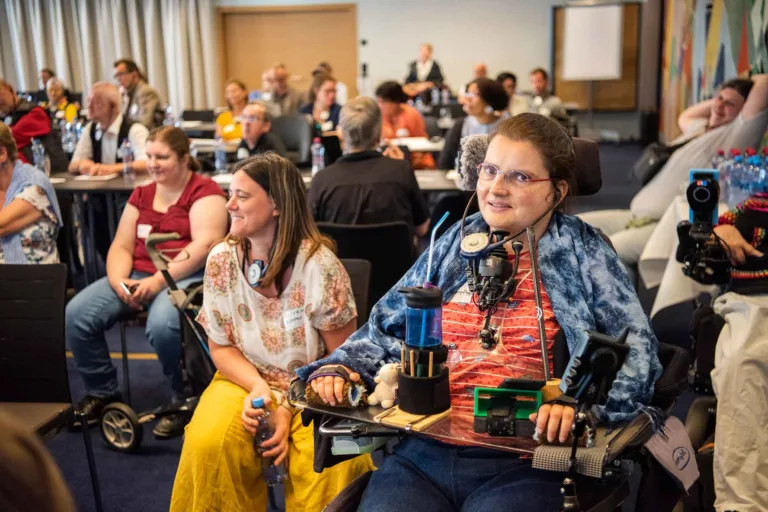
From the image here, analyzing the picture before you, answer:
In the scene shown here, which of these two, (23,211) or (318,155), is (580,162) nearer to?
(23,211)

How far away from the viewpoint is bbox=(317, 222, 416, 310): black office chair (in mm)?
3367

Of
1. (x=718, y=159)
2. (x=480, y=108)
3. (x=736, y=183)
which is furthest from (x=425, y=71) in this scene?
(x=736, y=183)

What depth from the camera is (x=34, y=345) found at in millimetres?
2596

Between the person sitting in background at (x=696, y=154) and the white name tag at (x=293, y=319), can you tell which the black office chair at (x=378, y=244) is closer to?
the white name tag at (x=293, y=319)

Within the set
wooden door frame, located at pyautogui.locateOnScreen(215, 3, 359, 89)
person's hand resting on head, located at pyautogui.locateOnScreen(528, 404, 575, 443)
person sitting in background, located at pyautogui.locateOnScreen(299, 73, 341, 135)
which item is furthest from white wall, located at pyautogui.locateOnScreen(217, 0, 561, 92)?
person's hand resting on head, located at pyautogui.locateOnScreen(528, 404, 575, 443)

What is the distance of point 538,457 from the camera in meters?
1.54

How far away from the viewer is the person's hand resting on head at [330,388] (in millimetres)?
1793

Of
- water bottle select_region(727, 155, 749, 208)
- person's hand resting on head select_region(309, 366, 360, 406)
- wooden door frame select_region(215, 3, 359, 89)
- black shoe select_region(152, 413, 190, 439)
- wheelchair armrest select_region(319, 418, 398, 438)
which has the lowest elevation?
black shoe select_region(152, 413, 190, 439)

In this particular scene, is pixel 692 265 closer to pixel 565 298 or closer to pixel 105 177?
pixel 565 298

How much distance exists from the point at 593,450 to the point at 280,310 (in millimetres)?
1110

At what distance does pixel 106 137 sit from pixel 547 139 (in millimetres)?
4225

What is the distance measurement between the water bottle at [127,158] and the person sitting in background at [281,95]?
14.6ft

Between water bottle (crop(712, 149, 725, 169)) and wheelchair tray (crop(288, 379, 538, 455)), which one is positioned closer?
wheelchair tray (crop(288, 379, 538, 455))

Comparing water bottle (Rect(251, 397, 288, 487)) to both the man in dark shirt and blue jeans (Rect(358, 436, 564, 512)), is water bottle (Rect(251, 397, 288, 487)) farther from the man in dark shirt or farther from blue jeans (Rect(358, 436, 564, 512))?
the man in dark shirt
